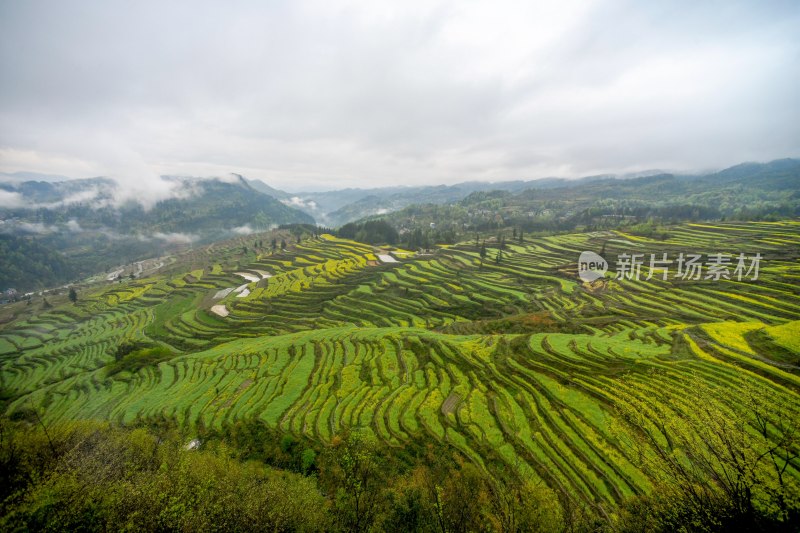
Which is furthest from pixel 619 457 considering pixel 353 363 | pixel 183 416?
pixel 183 416

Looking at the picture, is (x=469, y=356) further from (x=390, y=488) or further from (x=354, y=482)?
(x=354, y=482)

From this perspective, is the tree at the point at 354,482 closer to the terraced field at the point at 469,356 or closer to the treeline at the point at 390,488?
the treeline at the point at 390,488

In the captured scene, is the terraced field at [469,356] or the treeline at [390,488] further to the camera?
the terraced field at [469,356]

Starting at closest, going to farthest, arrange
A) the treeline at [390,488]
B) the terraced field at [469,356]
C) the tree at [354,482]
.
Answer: the treeline at [390,488] → the tree at [354,482] → the terraced field at [469,356]

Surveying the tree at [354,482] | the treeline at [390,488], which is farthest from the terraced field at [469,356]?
the tree at [354,482]

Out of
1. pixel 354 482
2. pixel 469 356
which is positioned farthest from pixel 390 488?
pixel 469 356

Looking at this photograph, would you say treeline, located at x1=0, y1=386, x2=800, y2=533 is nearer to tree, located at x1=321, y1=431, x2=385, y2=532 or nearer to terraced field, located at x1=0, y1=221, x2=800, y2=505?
tree, located at x1=321, y1=431, x2=385, y2=532

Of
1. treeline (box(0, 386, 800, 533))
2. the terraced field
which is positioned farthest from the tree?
the terraced field

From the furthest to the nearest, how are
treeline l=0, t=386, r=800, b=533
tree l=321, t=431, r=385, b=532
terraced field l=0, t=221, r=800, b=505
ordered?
terraced field l=0, t=221, r=800, b=505 < tree l=321, t=431, r=385, b=532 < treeline l=0, t=386, r=800, b=533
